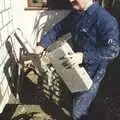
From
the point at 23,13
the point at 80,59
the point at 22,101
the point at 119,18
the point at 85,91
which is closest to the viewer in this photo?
the point at 80,59

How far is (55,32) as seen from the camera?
6133 millimetres

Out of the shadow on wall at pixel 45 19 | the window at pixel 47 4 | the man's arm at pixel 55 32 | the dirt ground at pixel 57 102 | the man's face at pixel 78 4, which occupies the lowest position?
the dirt ground at pixel 57 102

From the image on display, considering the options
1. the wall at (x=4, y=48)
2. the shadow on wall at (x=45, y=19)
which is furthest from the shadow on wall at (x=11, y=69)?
the shadow on wall at (x=45, y=19)

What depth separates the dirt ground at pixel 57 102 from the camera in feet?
22.1

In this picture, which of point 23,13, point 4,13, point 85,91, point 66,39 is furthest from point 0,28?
point 23,13

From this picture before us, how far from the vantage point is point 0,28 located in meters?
6.14

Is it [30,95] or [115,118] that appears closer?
[115,118]

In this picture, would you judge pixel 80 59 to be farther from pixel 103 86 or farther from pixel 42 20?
pixel 42 20

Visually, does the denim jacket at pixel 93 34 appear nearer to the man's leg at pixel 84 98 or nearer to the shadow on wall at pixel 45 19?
the man's leg at pixel 84 98

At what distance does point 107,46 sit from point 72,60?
51cm

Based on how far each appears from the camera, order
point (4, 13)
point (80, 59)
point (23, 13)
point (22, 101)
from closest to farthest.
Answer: point (80, 59)
point (4, 13)
point (22, 101)
point (23, 13)

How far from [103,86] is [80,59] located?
7.69 ft

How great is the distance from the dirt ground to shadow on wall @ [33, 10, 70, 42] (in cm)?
110

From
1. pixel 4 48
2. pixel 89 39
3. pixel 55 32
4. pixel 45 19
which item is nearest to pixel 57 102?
pixel 4 48
